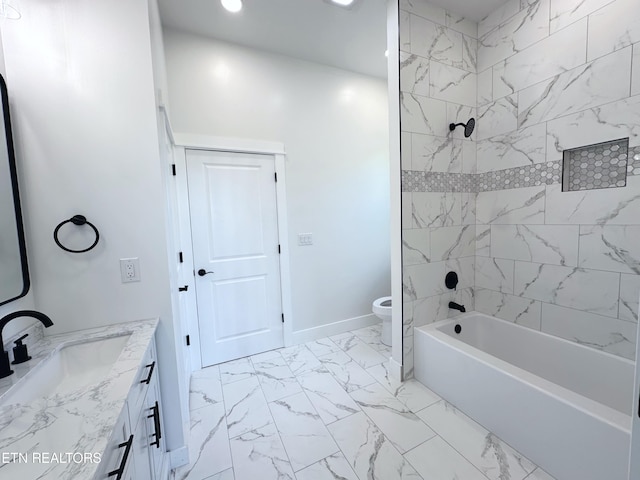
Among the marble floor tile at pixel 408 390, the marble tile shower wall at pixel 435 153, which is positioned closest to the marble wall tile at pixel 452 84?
the marble tile shower wall at pixel 435 153

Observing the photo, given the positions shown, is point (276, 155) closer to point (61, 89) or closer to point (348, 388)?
point (61, 89)

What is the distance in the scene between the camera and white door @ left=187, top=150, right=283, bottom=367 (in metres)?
2.40

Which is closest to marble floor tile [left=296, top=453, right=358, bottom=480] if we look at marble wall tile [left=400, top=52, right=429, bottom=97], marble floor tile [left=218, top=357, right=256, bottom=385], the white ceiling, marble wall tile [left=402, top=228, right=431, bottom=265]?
marble floor tile [left=218, top=357, right=256, bottom=385]

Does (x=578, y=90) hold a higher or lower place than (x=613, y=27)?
lower

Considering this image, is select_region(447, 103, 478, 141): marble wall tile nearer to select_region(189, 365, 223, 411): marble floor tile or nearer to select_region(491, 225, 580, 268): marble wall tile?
select_region(491, 225, 580, 268): marble wall tile

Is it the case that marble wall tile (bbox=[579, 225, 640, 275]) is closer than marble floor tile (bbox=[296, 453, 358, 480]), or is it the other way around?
marble floor tile (bbox=[296, 453, 358, 480])

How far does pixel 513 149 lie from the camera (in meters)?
2.12

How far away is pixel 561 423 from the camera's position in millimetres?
1339

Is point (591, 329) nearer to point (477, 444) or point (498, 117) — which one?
point (477, 444)

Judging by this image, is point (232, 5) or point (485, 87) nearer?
point (232, 5)

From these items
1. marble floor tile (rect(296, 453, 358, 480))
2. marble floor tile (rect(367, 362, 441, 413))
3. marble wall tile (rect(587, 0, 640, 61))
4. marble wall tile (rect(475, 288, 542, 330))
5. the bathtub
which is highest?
marble wall tile (rect(587, 0, 640, 61))

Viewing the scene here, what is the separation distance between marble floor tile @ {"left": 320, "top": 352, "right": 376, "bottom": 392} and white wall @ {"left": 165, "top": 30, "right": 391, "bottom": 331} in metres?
0.47

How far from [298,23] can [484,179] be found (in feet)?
6.79

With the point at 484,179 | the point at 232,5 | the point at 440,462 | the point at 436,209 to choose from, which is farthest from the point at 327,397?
the point at 232,5
